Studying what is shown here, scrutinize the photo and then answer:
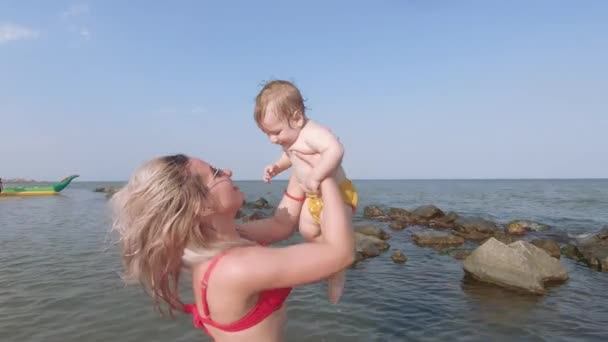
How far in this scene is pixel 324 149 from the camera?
2705 millimetres

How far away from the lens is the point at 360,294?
31.9 ft

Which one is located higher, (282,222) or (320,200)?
(320,200)

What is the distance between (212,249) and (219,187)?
1.27 feet

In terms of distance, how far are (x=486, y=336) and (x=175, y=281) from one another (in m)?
6.77

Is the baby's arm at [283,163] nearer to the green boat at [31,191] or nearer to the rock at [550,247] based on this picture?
the rock at [550,247]

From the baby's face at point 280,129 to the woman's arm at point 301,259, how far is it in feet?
2.53

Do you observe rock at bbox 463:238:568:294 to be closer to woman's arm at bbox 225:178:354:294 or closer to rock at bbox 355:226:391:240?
rock at bbox 355:226:391:240

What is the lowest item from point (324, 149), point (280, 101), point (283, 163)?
point (283, 163)

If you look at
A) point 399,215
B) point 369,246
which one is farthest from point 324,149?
point 399,215

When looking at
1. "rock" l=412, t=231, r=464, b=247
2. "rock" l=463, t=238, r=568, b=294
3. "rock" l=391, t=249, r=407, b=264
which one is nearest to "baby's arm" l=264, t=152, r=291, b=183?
"rock" l=463, t=238, r=568, b=294

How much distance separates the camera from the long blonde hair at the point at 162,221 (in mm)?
2197

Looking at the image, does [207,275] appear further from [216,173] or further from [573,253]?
[573,253]

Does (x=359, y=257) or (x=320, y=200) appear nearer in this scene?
(x=320, y=200)

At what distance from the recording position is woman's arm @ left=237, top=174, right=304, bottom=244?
3.21 meters
